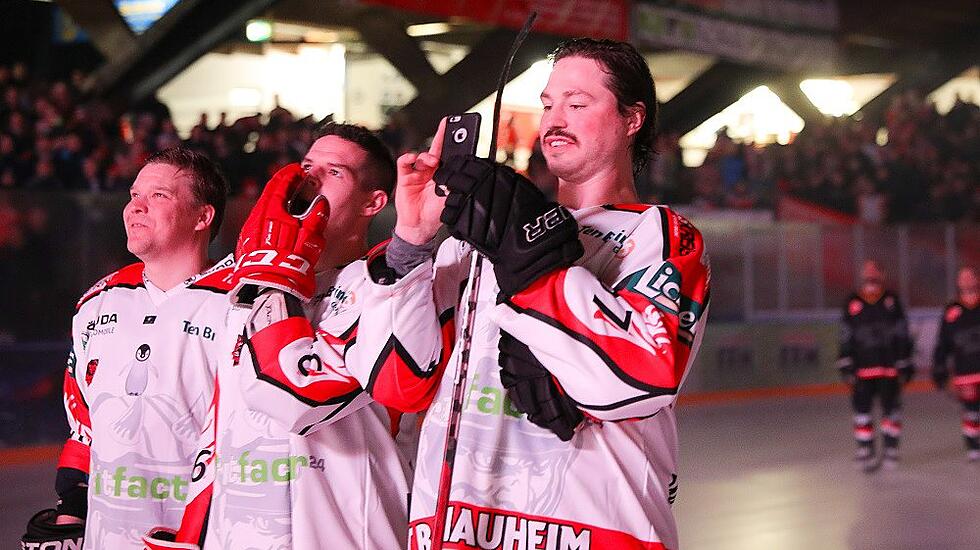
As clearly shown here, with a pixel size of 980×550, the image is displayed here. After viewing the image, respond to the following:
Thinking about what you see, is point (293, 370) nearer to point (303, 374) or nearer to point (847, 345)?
point (303, 374)

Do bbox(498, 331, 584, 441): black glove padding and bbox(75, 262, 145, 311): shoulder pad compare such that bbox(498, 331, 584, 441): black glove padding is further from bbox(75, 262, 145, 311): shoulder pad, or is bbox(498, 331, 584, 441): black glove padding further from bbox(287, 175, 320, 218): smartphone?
bbox(75, 262, 145, 311): shoulder pad

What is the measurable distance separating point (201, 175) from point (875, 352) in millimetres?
7476

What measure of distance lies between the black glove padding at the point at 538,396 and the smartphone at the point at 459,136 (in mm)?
311

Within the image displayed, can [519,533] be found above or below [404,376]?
below

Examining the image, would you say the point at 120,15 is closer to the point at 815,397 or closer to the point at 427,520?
the point at 815,397

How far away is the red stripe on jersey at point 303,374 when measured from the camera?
2.15m

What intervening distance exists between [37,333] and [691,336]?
7119 millimetres

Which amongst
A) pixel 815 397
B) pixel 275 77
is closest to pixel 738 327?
pixel 815 397

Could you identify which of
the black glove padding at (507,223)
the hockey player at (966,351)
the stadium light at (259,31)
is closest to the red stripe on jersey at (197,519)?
the black glove padding at (507,223)

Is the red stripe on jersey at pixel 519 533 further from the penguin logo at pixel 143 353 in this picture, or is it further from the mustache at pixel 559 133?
the penguin logo at pixel 143 353

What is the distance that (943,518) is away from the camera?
6949 millimetres

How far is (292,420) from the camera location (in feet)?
7.17

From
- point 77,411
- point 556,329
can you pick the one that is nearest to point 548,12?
point 77,411

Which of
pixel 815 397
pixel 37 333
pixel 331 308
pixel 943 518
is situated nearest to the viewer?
pixel 331 308
